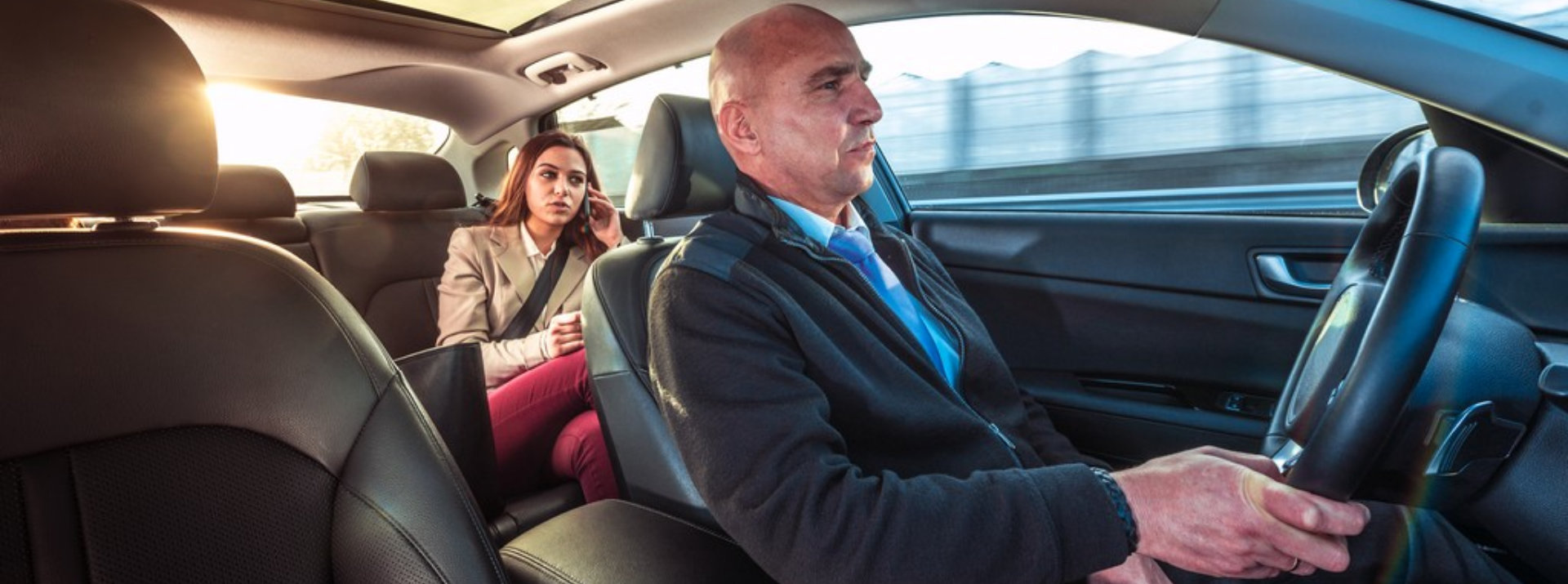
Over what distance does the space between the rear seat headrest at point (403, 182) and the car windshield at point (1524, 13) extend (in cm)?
296

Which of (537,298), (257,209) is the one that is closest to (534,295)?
(537,298)

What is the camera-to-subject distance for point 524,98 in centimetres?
355

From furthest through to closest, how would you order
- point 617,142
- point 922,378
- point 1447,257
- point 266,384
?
1. point 617,142
2. point 922,378
3. point 266,384
4. point 1447,257

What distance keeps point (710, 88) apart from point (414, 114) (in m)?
2.40

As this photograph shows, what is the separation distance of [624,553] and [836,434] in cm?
30

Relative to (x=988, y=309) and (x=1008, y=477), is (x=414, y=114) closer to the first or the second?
(x=988, y=309)

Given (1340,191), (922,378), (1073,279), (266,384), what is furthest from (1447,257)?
(1340,191)

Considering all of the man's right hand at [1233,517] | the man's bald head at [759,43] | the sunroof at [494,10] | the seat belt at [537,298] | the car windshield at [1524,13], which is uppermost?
the sunroof at [494,10]

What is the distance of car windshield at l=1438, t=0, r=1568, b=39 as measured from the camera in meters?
1.65

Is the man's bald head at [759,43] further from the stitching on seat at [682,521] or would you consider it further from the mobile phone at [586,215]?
the mobile phone at [586,215]

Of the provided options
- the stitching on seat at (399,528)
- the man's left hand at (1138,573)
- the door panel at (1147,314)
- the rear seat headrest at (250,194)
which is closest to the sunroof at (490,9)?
the rear seat headrest at (250,194)

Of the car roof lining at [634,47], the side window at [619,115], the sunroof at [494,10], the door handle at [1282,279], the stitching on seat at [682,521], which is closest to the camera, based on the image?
the stitching on seat at [682,521]

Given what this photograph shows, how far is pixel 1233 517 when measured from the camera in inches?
38.8

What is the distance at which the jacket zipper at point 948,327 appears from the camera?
4.58 feet
